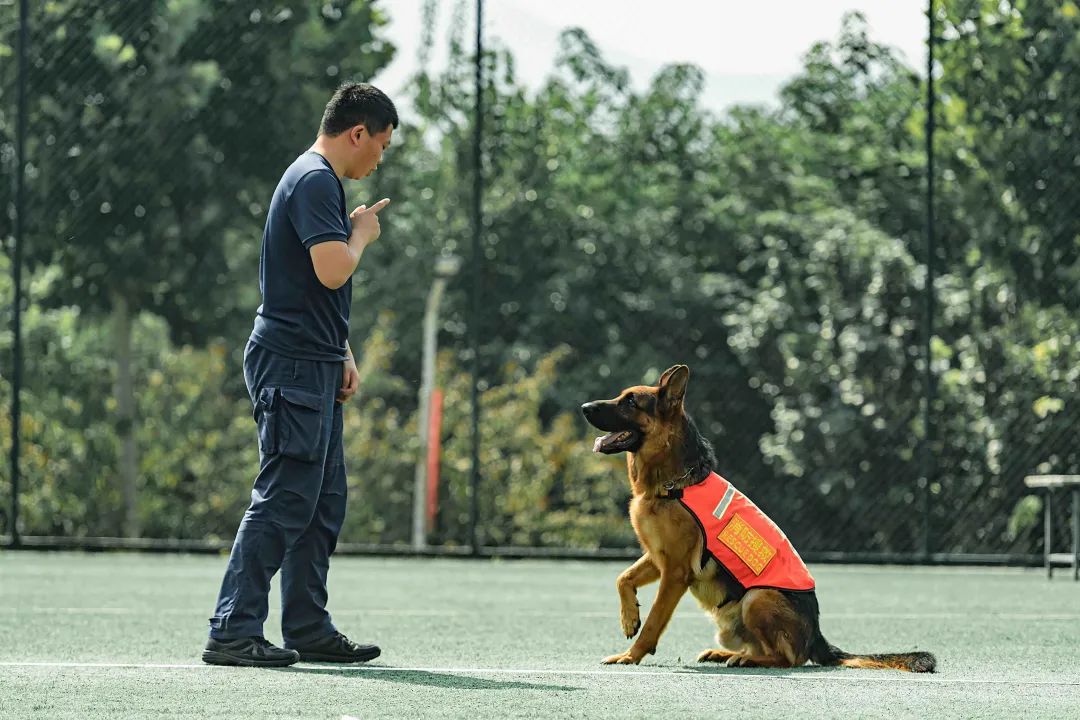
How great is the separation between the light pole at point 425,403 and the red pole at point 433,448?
0.04 meters

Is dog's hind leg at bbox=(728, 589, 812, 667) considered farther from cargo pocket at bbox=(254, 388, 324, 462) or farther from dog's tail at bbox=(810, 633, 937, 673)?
cargo pocket at bbox=(254, 388, 324, 462)

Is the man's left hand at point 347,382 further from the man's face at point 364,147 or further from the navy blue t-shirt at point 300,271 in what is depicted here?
the man's face at point 364,147

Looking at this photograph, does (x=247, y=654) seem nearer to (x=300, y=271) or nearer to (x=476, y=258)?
(x=300, y=271)

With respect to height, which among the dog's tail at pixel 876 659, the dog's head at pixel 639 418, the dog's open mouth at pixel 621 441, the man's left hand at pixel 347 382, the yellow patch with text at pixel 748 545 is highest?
the man's left hand at pixel 347 382

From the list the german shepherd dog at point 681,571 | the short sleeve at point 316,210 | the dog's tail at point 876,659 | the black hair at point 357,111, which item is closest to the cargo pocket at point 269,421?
the short sleeve at point 316,210

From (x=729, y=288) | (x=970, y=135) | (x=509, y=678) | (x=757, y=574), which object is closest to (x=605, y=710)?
(x=509, y=678)

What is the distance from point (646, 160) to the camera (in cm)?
1639

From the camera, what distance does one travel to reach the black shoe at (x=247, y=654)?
3.73 m

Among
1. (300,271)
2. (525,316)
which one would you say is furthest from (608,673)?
(525,316)

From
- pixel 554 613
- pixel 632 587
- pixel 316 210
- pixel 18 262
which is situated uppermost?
pixel 18 262

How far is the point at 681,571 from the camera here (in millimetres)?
4047

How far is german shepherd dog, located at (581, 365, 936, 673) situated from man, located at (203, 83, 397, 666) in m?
0.72

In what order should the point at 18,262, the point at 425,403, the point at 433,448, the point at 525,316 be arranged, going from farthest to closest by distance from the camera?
the point at 525,316 < the point at 425,403 < the point at 433,448 < the point at 18,262

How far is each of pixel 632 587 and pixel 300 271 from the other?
120 centimetres
